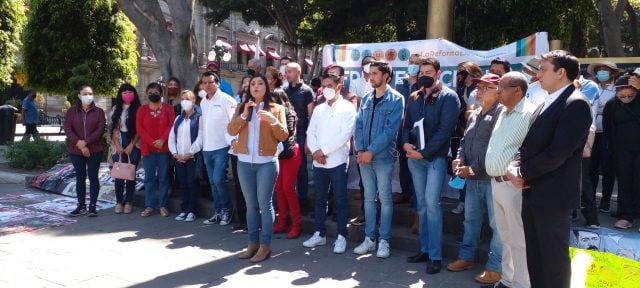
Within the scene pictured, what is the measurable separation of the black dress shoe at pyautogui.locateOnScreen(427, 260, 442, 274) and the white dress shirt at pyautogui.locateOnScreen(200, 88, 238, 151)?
3.04 m

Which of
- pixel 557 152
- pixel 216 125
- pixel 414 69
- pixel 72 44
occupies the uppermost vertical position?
pixel 72 44

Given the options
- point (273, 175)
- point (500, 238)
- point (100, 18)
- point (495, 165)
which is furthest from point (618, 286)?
point (100, 18)

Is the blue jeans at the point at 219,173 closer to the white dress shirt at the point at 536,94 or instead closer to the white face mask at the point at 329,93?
the white face mask at the point at 329,93

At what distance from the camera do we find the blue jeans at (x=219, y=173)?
22.3 ft

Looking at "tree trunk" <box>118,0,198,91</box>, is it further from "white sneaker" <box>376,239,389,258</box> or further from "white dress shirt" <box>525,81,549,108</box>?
"white dress shirt" <box>525,81,549,108</box>

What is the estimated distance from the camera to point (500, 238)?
4512 millimetres

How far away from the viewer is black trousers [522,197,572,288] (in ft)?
11.5

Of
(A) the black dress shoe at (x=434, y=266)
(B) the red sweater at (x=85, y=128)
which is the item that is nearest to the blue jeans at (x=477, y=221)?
→ (A) the black dress shoe at (x=434, y=266)

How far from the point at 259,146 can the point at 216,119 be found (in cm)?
171

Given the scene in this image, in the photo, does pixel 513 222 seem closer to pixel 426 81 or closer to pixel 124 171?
pixel 426 81

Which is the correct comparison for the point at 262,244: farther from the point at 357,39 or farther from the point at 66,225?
the point at 357,39

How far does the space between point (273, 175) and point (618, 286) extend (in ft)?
10.4

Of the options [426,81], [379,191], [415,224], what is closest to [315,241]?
[379,191]

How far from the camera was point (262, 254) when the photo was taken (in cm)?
547
